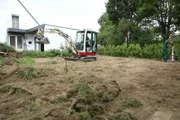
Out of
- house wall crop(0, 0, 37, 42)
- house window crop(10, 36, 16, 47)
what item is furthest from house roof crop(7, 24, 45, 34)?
house window crop(10, 36, 16, 47)

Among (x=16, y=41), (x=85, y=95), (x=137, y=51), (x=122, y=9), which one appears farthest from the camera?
(x=122, y=9)

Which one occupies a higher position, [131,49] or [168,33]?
[168,33]

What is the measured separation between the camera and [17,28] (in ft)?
73.7

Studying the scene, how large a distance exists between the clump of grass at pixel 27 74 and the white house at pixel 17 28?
1472 centimetres

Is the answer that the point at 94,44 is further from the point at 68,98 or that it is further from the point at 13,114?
the point at 13,114

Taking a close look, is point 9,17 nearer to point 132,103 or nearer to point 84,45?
point 84,45

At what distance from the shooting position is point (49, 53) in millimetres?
20438

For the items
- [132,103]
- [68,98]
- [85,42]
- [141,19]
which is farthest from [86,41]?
[141,19]

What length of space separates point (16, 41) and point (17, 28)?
153 cm

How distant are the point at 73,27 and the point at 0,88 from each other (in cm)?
2213

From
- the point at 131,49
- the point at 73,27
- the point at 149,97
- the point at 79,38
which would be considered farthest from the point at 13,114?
the point at 73,27

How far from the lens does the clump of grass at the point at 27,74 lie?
266 inches

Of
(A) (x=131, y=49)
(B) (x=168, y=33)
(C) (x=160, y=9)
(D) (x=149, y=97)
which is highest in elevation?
(C) (x=160, y=9)

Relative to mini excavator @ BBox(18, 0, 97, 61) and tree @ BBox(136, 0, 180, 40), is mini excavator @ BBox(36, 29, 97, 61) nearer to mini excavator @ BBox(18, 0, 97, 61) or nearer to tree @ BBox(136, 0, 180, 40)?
mini excavator @ BBox(18, 0, 97, 61)
